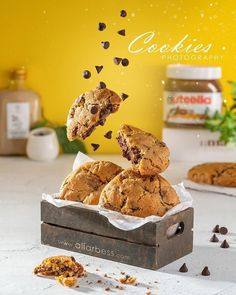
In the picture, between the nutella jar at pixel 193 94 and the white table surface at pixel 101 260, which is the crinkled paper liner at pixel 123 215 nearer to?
the white table surface at pixel 101 260

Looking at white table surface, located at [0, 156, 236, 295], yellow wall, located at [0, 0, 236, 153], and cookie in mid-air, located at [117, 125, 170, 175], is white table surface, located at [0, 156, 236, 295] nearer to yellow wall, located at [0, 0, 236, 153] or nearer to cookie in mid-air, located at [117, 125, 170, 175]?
cookie in mid-air, located at [117, 125, 170, 175]

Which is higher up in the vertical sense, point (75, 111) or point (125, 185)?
point (75, 111)

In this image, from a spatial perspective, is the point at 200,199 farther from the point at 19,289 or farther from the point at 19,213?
the point at 19,289

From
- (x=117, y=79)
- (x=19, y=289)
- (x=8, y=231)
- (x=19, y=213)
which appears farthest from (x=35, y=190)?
(x=19, y=289)

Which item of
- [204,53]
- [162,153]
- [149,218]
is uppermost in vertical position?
[204,53]

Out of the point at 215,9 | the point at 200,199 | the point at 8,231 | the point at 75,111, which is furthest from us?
the point at 215,9
